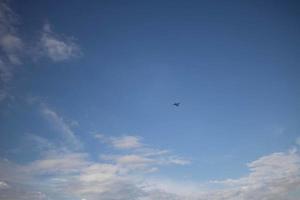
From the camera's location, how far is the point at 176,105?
331 feet

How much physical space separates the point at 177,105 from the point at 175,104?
1.36 meters

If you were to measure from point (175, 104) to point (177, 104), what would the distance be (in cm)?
136

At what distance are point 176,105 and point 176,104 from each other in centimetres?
59

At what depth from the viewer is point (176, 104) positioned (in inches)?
3981

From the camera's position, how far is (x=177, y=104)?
101 m

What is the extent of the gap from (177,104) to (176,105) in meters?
0.94

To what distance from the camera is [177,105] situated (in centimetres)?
10112

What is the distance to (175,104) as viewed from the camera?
331ft

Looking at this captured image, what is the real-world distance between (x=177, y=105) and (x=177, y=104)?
0.61 m

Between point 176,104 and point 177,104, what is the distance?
0.65 metres

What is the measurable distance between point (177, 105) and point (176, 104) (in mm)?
793

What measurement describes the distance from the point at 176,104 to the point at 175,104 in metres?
0.72
